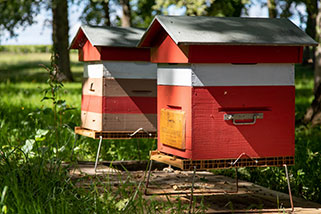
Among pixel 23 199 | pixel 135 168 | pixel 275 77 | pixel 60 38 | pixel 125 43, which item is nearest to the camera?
pixel 23 199

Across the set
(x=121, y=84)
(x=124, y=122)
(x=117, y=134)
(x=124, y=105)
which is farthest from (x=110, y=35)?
(x=117, y=134)

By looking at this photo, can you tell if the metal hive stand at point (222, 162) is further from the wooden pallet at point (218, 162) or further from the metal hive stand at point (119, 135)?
the metal hive stand at point (119, 135)

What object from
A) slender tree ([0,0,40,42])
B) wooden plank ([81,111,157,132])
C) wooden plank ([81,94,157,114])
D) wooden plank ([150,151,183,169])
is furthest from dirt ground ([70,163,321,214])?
slender tree ([0,0,40,42])

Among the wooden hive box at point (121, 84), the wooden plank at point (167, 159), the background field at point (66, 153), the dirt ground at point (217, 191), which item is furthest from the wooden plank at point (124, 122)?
the wooden plank at point (167, 159)

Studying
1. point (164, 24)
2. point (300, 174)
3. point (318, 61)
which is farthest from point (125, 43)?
point (318, 61)

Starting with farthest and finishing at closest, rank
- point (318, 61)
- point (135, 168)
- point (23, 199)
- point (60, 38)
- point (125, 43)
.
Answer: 1. point (60, 38)
2. point (318, 61)
3. point (135, 168)
4. point (125, 43)
5. point (23, 199)

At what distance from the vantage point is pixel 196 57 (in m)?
3.58

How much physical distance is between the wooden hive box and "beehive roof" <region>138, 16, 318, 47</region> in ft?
3.11

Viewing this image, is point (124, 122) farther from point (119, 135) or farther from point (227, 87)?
point (227, 87)

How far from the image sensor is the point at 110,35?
17.3ft

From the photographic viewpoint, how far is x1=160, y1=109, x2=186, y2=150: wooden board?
12.1 ft

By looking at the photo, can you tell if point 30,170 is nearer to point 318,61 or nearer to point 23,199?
point 23,199

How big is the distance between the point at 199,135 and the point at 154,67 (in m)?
1.68

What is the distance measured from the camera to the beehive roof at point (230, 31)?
3.58 meters
